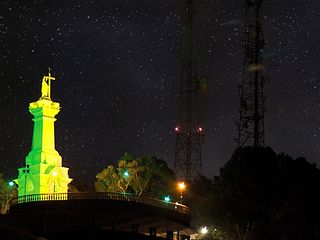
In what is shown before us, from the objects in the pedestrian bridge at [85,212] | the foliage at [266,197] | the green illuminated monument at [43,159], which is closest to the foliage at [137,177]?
the green illuminated monument at [43,159]

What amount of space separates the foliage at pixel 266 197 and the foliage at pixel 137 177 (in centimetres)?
1714

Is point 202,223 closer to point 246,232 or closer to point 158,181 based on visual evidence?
point 246,232

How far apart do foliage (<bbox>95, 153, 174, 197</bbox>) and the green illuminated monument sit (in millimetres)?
10313

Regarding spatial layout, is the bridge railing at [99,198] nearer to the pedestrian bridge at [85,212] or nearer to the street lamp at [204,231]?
the pedestrian bridge at [85,212]

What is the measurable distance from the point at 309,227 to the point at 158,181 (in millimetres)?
A: 28161

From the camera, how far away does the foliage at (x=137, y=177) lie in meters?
87.1

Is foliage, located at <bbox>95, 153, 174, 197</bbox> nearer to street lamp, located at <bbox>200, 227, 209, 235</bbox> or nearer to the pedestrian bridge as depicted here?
street lamp, located at <bbox>200, 227, 209, 235</bbox>

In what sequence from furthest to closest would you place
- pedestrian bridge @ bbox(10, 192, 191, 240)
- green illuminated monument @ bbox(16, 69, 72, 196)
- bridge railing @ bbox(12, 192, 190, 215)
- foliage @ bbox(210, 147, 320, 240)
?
1. green illuminated monument @ bbox(16, 69, 72, 196)
2. foliage @ bbox(210, 147, 320, 240)
3. bridge railing @ bbox(12, 192, 190, 215)
4. pedestrian bridge @ bbox(10, 192, 191, 240)

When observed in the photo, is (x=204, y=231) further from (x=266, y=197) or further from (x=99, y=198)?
(x=99, y=198)

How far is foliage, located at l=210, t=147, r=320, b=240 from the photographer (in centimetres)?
6594

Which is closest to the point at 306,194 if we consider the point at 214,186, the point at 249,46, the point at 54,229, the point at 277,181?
the point at 277,181

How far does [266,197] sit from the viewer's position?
67.7m

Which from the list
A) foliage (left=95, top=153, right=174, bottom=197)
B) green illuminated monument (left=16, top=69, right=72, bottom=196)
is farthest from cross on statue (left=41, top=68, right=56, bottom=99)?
foliage (left=95, top=153, right=174, bottom=197)

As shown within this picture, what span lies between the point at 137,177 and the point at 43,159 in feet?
51.8
